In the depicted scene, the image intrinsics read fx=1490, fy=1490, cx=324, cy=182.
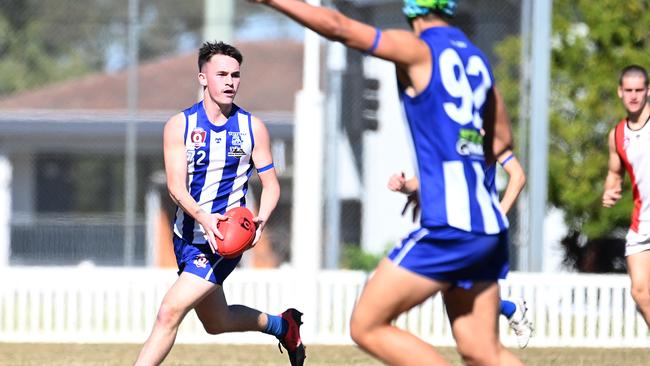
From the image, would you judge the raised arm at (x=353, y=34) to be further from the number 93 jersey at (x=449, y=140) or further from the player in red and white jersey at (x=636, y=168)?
the player in red and white jersey at (x=636, y=168)

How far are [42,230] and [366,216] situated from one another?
244 inches

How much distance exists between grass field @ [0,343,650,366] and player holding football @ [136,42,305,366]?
2861 mm

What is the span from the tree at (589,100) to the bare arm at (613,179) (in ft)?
32.0

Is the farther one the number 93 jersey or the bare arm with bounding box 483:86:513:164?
the bare arm with bounding box 483:86:513:164

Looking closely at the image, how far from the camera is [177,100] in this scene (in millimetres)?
37375

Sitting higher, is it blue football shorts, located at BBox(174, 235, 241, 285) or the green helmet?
the green helmet

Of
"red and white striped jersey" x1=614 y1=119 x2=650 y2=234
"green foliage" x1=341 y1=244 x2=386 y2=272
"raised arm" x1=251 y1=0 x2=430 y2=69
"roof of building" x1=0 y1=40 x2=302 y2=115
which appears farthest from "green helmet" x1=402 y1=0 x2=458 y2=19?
"roof of building" x1=0 y1=40 x2=302 y2=115

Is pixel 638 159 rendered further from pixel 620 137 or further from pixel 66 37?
pixel 66 37

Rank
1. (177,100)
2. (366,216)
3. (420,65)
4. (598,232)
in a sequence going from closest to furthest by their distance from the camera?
(420,65), (598,232), (366,216), (177,100)

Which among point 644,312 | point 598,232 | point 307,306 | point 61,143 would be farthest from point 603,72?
point 61,143

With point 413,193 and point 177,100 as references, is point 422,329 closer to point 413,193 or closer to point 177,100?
point 413,193

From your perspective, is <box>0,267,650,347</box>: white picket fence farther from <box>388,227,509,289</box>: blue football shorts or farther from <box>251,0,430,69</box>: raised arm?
<box>251,0,430,69</box>: raised arm

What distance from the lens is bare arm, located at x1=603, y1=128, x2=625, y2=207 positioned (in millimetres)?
10344

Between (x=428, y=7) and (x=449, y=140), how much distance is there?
0.57 m
